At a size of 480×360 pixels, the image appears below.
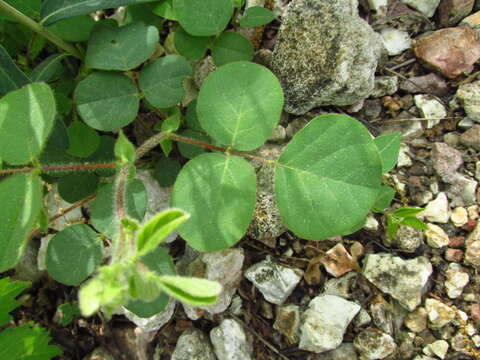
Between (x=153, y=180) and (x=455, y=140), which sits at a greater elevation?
(x=455, y=140)

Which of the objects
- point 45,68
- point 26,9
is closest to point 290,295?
point 45,68

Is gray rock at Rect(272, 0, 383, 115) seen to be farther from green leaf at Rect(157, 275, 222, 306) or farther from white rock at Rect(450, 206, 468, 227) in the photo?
green leaf at Rect(157, 275, 222, 306)

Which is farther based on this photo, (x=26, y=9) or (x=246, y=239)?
(x=246, y=239)

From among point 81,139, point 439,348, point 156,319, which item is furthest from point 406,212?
point 81,139

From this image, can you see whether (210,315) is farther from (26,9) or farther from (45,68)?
(26,9)

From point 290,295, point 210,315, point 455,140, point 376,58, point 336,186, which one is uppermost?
point 376,58

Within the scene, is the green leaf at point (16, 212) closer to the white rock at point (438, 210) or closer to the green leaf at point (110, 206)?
the green leaf at point (110, 206)

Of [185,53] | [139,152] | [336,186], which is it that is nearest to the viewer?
[336,186]
